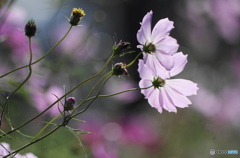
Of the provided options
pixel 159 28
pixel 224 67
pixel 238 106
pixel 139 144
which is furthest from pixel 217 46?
pixel 159 28

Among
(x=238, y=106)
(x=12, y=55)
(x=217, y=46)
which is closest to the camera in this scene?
(x=12, y=55)

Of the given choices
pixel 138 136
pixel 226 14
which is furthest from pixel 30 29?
pixel 226 14

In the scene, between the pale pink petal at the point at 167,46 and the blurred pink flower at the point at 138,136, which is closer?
the pale pink petal at the point at 167,46

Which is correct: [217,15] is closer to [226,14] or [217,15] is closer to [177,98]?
[226,14]

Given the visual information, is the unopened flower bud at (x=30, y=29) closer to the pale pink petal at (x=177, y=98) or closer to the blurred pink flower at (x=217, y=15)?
the pale pink petal at (x=177, y=98)

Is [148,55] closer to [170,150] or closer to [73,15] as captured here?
[73,15]

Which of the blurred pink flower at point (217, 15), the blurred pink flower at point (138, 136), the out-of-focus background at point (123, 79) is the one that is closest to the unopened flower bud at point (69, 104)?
the out-of-focus background at point (123, 79)
